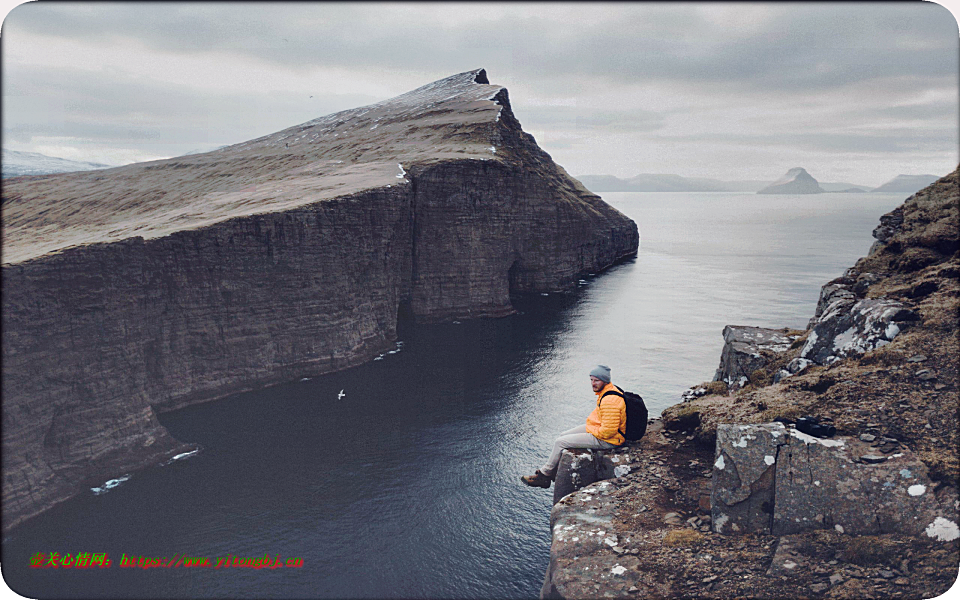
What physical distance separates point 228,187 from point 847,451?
270 feet

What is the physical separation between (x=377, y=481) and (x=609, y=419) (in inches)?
911

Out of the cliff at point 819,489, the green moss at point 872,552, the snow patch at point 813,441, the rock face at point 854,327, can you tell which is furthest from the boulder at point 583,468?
the rock face at point 854,327

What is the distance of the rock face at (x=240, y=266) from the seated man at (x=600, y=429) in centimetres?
3321

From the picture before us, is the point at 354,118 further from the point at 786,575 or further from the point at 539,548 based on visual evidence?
the point at 786,575

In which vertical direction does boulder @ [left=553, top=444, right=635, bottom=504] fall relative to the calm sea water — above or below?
above

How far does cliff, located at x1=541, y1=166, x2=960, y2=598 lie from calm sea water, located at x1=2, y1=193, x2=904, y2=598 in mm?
12400

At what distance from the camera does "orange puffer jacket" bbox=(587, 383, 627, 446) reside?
16078 millimetres

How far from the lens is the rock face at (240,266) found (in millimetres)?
34625

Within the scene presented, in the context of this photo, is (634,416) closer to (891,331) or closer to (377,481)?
(891,331)

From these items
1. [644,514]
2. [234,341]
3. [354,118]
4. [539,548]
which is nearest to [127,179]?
[354,118]

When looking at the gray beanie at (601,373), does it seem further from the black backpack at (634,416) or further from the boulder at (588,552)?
the boulder at (588,552)

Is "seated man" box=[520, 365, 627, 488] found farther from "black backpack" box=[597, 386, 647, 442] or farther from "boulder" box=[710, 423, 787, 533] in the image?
"boulder" box=[710, 423, 787, 533]

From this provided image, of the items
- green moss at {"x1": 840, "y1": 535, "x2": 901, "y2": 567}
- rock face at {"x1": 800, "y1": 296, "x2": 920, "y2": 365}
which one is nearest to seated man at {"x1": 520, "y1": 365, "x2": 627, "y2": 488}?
green moss at {"x1": 840, "y1": 535, "x2": 901, "y2": 567}

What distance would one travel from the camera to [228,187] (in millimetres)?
76062
